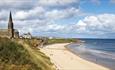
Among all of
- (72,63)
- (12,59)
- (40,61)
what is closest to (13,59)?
(12,59)

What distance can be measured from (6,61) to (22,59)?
1452 mm

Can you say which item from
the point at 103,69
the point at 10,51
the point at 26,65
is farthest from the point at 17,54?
the point at 103,69

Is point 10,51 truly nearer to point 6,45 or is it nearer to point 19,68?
point 6,45

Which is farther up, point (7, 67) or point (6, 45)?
point (6, 45)

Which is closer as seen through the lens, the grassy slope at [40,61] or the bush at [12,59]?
the bush at [12,59]

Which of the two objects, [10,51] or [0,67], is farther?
[10,51]

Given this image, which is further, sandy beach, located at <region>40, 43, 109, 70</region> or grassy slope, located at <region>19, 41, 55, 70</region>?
sandy beach, located at <region>40, 43, 109, 70</region>

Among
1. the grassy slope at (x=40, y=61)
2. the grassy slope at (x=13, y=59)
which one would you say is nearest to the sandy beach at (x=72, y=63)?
the grassy slope at (x=40, y=61)

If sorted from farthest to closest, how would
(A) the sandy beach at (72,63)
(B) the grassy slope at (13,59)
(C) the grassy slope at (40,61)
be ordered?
1. (A) the sandy beach at (72,63)
2. (C) the grassy slope at (40,61)
3. (B) the grassy slope at (13,59)

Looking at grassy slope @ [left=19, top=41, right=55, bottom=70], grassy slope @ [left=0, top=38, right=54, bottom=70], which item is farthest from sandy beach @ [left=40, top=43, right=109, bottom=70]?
grassy slope @ [left=0, top=38, right=54, bottom=70]

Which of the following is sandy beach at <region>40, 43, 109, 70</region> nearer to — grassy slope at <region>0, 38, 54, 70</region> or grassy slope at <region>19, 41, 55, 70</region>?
grassy slope at <region>19, 41, 55, 70</region>

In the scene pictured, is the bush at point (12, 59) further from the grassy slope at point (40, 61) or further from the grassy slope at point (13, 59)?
the grassy slope at point (40, 61)

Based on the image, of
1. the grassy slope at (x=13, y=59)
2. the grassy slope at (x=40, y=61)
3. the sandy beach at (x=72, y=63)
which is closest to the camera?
the grassy slope at (x=13, y=59)

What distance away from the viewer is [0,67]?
19.7 m
